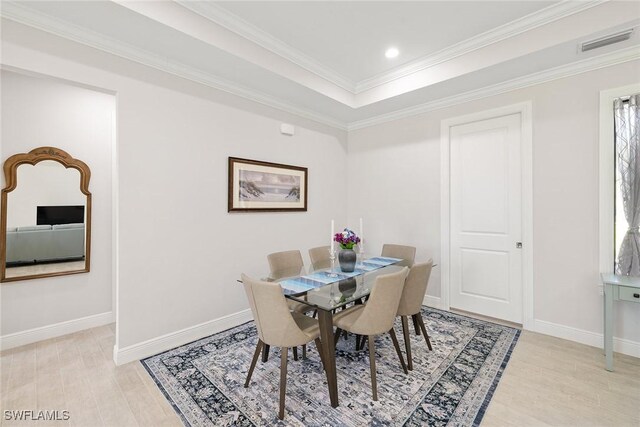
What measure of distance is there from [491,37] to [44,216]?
15.8 feet

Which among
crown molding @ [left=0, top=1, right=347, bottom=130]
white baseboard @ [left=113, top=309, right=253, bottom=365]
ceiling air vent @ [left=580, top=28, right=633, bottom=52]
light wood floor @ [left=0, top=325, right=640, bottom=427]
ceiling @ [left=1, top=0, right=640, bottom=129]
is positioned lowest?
light wood floor @ [left=0, top=325, right=640, bottom=427]

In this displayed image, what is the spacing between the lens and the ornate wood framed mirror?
2684mm

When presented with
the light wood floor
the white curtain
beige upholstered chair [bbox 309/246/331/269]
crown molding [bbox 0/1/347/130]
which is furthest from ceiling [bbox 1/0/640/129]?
the light wood floor

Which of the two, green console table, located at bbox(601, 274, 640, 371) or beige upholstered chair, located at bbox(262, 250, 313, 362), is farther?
beige upholstered chair, located at bbox(262, 250, 313, 362)

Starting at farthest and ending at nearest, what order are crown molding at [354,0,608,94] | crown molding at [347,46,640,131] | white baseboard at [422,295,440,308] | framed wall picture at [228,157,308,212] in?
white baseboard at [422,295,440,308] < framed wall picture at [228,157,308,212] < crown molding at [347,46,640,131] < crown molding at [354,0,608,94]

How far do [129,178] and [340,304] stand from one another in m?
2.08

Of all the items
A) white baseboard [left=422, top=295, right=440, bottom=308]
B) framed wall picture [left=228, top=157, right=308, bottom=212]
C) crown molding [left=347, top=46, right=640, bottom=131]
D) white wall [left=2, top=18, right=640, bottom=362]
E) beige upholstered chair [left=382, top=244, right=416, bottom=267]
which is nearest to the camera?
white wall [left=2, top=18, right=640, bottom=362]

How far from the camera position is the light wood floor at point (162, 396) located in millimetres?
1752

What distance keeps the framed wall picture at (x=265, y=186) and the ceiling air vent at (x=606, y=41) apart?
3032 millimetres

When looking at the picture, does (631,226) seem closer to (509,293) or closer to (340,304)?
(509,293)

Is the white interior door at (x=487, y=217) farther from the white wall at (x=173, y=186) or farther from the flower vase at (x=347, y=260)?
the white wall at (x=173, y=186)

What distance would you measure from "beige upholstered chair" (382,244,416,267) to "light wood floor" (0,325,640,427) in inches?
49.6

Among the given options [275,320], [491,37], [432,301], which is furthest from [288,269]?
[491,37]

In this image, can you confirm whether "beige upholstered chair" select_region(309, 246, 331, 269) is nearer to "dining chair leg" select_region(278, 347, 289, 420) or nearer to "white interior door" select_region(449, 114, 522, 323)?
"dining chair leg" select_region(278, 347, 289, 420)
